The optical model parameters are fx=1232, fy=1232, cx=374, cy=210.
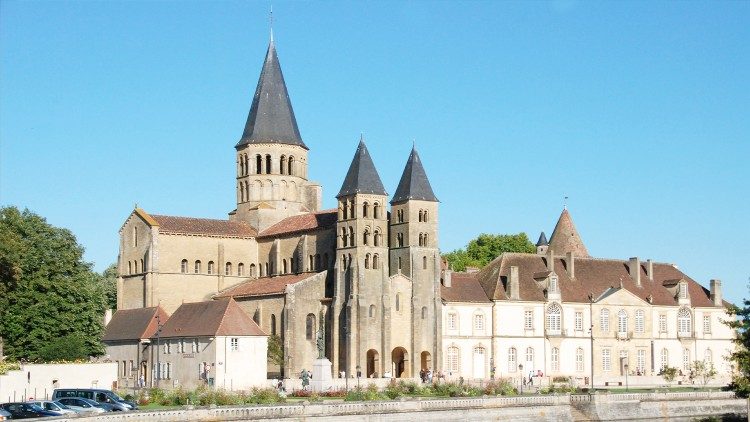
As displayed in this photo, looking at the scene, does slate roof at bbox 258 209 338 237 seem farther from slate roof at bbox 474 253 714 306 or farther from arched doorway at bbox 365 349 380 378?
slate roof at bbox 474 253 714 306

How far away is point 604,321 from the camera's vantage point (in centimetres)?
8781

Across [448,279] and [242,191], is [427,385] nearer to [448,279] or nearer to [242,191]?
[448,279]

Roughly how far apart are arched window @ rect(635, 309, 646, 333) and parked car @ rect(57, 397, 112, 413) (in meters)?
48.2

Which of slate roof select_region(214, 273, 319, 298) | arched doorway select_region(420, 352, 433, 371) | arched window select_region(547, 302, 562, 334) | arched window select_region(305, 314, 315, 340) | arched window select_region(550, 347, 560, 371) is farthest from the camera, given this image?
arched window select_region(547, 302, 562, 334)

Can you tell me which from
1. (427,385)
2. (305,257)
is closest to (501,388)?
(427,385)

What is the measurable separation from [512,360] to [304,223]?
57.2 ft

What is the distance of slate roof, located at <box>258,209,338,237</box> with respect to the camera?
84713mm

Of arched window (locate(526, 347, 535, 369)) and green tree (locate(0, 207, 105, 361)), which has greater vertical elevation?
green tree (locate(0, 207, 105, 361))

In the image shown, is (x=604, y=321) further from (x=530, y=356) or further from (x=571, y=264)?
(x=530, y=356)

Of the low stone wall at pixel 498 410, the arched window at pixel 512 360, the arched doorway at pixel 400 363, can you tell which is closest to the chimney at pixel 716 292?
the arched window at pixel 512 360

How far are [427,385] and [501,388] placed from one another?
551 cm

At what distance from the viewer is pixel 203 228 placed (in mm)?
88688

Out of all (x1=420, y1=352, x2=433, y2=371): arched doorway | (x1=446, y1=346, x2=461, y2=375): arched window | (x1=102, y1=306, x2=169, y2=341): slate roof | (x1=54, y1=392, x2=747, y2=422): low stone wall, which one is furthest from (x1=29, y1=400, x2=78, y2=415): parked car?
(x1=446, y1=346, x2=461, y2=375): arched window

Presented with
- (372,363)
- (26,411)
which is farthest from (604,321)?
(26,411)
